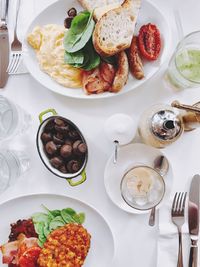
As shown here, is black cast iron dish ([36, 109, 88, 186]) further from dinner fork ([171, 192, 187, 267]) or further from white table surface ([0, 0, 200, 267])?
dinner fork ([171, 192, 187, 267])

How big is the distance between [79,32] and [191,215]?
57 cm

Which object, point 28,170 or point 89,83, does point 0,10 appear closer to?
point 89,83

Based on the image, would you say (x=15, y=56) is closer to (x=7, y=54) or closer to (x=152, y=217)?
(x=7, y=54)

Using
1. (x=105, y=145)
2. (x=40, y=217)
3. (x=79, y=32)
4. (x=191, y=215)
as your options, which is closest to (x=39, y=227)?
(x=40, y=217)

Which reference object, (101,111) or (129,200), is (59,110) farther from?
(129,200)

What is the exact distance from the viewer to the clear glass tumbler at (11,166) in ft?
4.24

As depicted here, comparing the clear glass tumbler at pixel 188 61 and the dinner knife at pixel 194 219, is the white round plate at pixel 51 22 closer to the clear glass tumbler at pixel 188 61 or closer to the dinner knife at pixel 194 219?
the clear glass tumbler at pixel 188 61

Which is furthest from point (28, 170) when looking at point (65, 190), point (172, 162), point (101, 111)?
point (172, 162)

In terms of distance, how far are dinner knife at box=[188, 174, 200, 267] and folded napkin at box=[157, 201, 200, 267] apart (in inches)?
0.6

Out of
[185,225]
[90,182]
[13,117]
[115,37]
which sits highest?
[115,37]

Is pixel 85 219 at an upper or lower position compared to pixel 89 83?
lower

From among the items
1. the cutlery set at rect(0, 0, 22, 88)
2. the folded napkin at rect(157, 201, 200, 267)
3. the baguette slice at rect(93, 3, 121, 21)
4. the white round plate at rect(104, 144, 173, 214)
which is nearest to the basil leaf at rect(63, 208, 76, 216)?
the white round plate at rect(104, 144, 173, 214)

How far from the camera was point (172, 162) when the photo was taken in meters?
1.36

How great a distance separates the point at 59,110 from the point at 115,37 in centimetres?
25
